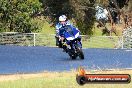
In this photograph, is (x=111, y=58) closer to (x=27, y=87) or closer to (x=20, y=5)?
(x=27, y=87)

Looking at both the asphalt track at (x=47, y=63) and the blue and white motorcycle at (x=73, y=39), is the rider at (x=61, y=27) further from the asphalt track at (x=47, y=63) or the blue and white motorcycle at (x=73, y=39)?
the asphalt track at (x=47, y=63)

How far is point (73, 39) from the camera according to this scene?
55.3ft

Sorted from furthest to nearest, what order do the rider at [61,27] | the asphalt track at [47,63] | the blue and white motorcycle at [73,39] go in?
1. the blue and white motorcycle at [73,39]
2. the rider at [61,27]
3. the asphalt track at [47,63]

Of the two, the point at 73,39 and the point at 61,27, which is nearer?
the point at 61,27

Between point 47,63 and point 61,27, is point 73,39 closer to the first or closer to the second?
point 61,27

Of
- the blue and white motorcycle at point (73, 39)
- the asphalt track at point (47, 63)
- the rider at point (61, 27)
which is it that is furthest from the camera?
the blue and white motorcycle at point (73, 39)

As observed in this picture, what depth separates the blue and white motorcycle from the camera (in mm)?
16734

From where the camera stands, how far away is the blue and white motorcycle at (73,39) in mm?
16734

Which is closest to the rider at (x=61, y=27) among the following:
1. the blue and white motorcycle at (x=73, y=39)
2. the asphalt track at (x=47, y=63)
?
the blue and white motorcycle at (x=73, y=39)

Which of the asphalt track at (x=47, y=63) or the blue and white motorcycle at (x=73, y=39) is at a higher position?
the blue and white motorcycle at (x=73, y=39)

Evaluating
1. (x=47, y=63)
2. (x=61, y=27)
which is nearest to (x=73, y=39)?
(x=61, y=27)

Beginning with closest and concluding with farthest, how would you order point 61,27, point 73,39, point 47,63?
1. point 47,63
2. point 61,27
3. point 73,39

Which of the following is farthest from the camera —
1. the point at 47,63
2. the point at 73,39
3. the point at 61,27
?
the point at 73,39

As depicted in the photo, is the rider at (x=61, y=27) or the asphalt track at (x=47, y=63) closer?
the asphalt track at (x=47, y=63)
